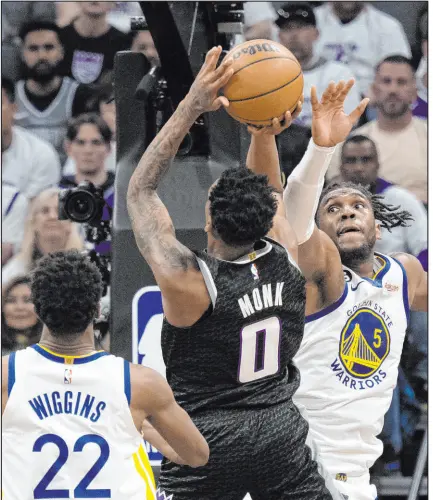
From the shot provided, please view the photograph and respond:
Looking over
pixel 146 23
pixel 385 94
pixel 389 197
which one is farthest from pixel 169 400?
pixel 385 94

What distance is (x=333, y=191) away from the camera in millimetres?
4949

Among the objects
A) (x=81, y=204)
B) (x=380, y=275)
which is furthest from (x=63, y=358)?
(x=81, y=204)

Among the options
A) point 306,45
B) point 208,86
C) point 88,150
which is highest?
point 306,45

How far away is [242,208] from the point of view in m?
3.70

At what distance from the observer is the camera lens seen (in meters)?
6.05

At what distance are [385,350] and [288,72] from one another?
1.39 m

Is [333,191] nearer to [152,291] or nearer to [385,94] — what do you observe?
[152,291]

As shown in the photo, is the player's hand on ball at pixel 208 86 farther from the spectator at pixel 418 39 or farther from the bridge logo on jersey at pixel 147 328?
the spectator at pixel 418 39

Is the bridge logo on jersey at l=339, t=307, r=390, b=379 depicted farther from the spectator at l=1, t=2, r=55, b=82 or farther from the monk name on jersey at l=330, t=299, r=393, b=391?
the spectator at l=1, t=2, r=55, b=82

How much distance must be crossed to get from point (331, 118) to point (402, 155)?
382cm

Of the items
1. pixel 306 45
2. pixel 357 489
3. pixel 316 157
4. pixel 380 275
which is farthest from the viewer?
pixel 306 45

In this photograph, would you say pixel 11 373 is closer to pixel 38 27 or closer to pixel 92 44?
pixel 92 44

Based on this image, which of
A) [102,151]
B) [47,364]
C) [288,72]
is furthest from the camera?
[102,151]

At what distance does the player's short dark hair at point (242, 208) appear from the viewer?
3.70 metres
